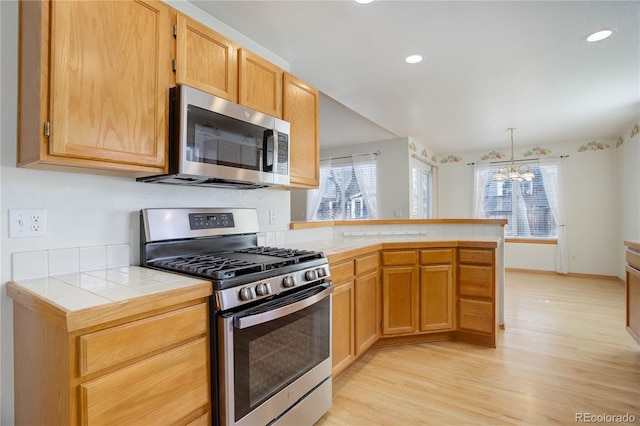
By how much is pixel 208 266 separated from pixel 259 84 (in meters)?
1.20

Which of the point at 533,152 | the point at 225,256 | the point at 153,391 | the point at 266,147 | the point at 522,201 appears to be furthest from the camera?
the point at 522,201

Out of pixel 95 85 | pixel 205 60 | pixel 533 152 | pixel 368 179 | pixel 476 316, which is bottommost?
pixel 476 316

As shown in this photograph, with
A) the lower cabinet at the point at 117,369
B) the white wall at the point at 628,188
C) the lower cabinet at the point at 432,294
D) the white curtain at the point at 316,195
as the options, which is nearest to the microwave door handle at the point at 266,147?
the lower cabinet at the point at 117,369

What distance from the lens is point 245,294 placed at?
4.36 ft

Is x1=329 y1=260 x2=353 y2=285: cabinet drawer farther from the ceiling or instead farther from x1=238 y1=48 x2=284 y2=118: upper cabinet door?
the ceiling

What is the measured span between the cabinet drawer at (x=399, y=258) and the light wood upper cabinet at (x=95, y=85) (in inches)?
Result: 74.4

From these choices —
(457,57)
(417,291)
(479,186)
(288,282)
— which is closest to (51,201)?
(288,282)

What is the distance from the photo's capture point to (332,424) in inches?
70.6

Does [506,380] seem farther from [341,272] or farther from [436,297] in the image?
[341,272]

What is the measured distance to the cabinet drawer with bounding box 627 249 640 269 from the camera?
98.3 inches

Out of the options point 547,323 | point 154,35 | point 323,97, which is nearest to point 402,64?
point 323,97

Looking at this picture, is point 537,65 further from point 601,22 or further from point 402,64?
point 402,64

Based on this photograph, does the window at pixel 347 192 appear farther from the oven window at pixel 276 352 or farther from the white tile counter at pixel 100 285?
the white tile counter at pixel 100 285

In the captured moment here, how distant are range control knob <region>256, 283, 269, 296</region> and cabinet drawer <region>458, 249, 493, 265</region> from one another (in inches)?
80.3
